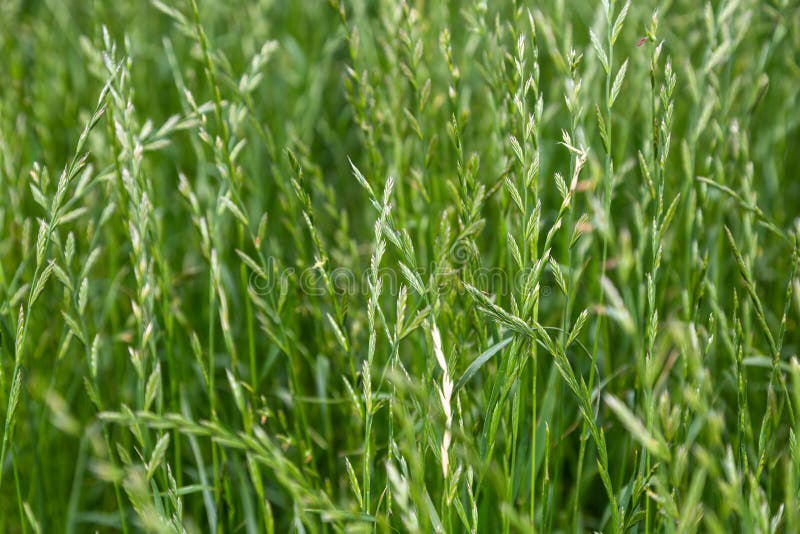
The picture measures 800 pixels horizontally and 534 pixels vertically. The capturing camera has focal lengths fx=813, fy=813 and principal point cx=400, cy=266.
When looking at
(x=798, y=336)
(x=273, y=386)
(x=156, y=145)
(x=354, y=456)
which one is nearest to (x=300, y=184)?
(x=156, y=145)

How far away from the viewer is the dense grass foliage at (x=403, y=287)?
45.6 inches

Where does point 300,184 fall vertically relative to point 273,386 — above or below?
above

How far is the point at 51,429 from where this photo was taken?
1867mm

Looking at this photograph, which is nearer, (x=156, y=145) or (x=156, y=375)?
(x=156, y=375)

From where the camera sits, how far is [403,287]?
3.70ft

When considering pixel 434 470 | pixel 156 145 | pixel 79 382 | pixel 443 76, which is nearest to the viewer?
pixel 434 470

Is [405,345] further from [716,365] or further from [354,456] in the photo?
[716,365]

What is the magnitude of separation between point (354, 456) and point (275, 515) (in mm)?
338

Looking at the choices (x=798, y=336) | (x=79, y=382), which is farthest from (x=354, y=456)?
(x=798, y=336)

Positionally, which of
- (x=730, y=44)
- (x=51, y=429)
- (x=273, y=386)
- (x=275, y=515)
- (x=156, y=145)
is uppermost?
(x=156, y=145)

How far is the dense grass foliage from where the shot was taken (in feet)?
3.80

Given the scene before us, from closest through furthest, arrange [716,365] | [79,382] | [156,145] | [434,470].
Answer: [434,470] < [156,145] < [716,365] < [79,382]

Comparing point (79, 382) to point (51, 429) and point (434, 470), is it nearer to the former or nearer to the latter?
point (51, 429)

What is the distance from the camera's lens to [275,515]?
1893mm
